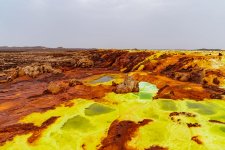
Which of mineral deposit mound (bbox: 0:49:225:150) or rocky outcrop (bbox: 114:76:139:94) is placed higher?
rocky outcrop (bbox: 114:76:139:94)

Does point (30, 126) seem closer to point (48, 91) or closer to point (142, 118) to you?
point (142, 118)

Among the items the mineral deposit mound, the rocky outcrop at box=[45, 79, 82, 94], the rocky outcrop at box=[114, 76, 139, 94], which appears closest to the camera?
the mineral deposit mound

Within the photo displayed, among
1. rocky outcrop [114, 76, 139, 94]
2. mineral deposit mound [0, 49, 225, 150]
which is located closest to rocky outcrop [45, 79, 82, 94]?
mineral deposit mound [0, 49, 225, 150]

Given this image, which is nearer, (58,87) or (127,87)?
(127,87)

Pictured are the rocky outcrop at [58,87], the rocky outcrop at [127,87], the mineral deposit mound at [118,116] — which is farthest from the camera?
the rocky outcrop at [58,87]

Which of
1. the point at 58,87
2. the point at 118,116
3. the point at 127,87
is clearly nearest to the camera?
the point at 118,116

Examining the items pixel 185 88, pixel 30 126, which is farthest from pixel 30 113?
pixel 185 88

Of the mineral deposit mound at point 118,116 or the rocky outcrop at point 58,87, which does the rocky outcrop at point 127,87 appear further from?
the rocky outcrop at point 58,87

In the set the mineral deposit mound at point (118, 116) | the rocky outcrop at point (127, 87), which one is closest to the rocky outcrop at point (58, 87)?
the mineral deposit mound at point (118, 116)

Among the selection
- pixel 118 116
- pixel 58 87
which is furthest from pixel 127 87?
pixel 58 87

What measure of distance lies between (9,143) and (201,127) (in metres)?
15.6

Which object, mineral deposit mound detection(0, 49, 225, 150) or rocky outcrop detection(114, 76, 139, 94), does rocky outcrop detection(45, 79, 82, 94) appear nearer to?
mineral deposit mound detection(0, 49, 225, 150)

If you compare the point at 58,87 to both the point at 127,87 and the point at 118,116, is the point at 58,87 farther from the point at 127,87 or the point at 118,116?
the point at 118,116

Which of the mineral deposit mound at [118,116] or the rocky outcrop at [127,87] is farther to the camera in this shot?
the rocky outcrop at [127,87]
